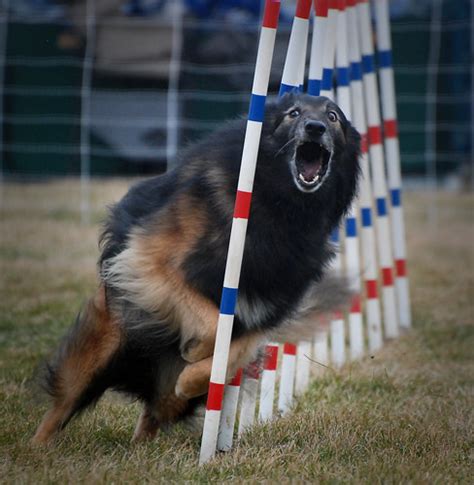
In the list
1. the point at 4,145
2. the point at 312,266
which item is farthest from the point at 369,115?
the point at 4,145

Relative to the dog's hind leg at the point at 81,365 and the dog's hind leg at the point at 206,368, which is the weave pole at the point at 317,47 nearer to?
the dog's hind leg at the point at 206,368

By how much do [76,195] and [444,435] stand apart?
9243mm

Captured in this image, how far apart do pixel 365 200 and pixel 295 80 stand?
191cm

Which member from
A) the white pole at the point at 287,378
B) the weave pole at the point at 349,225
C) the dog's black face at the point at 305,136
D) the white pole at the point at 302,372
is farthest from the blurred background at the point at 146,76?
the dog's black face at the point at 305,136

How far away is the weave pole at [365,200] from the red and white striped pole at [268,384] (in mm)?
1232

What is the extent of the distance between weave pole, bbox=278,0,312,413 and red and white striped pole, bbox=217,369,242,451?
0.59 metres

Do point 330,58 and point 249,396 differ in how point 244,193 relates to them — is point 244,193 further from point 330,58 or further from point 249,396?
point 330,58

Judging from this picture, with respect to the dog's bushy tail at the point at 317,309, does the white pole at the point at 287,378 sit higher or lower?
lower

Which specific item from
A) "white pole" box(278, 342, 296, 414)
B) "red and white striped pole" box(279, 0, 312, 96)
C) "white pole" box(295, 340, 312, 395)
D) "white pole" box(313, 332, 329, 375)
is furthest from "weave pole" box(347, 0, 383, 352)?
"red and white striped pole" box(279, 0, 312, 96)

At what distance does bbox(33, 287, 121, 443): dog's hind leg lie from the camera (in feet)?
12.6

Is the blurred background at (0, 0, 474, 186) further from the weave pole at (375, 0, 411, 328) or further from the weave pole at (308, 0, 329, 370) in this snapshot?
the weave pole at (308, 0, 329, 370)

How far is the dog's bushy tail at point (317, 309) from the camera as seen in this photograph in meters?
4.04

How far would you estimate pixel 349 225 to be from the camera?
5.50m

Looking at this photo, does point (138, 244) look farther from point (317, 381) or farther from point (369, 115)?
point (369, 115)
